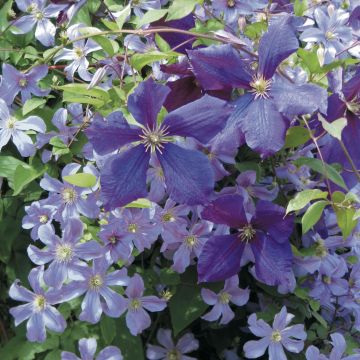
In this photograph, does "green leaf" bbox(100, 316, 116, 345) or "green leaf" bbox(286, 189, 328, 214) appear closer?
"green leaf" bbox(286, 189, 328, 214)

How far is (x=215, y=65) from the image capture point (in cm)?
84

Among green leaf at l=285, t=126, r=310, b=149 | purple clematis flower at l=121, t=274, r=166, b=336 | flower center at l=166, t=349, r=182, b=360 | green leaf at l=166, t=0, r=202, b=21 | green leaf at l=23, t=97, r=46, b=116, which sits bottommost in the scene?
flower center at l=166, t=349, r=182, b=360

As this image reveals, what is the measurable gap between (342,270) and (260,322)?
6.1 inches

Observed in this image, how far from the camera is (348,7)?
1.31 meters

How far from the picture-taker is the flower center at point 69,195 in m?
0.95

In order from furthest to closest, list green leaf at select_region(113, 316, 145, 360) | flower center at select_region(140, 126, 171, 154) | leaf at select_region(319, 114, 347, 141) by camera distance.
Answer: green leaf at select_region(113, 316, 145, 360) < flower center at select_region(140, 126, 171, 154) < leaf at select_region(319, 114, 347, 141)

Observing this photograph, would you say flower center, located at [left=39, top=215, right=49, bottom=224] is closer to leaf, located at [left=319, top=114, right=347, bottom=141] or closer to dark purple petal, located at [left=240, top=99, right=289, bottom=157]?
dark purple petal, located at [left=240, top=99, right=289, bottom=157]

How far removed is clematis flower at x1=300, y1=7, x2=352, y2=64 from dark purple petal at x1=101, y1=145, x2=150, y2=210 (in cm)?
41

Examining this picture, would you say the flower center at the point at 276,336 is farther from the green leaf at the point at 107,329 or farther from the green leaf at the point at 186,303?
the green leaf at the point at 107,329

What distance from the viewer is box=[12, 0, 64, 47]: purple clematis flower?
3.64 ft

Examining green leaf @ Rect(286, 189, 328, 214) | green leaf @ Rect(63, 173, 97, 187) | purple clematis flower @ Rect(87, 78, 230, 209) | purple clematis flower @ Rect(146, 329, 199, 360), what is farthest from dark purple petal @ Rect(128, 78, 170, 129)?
purple clematis flower @ Rect(146, 329, 199, 360)

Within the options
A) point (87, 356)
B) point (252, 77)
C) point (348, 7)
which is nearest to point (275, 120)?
point (252, 77)

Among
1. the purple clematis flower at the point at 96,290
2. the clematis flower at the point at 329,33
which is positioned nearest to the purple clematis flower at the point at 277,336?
the purple clematis flower at the point at 96,290

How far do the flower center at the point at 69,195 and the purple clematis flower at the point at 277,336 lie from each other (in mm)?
324
